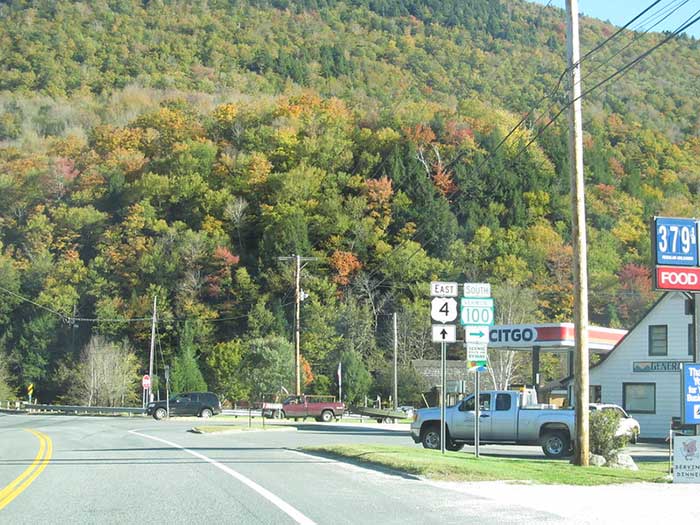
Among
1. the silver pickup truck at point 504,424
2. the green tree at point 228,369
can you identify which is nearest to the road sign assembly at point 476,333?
the silver pickup truck at point 504,424

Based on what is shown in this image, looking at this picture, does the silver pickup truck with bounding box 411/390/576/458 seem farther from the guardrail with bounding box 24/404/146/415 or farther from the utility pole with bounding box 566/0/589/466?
the guardrail with bounding box 24/404/146/415

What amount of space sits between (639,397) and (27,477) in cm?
3105

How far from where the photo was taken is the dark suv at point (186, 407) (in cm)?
5562

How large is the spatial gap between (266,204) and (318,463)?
67.6m

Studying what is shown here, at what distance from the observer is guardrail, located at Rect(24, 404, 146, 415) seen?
203 feet

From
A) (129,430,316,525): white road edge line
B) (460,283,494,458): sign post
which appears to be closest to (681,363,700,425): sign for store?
(460,283,494,458): sign post

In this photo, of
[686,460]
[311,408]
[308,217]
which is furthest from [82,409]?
[686,460]

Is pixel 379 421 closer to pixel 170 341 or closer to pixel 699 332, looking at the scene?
pixel 170 341

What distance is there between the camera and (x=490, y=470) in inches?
695

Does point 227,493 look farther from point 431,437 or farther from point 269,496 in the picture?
point 431,437

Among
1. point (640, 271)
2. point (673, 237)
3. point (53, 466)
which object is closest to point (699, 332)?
point (673, 237)

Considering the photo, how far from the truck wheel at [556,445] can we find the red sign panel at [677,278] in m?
6.99

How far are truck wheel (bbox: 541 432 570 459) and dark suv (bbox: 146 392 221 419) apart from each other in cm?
3369

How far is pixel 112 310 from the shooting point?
3063 inches
